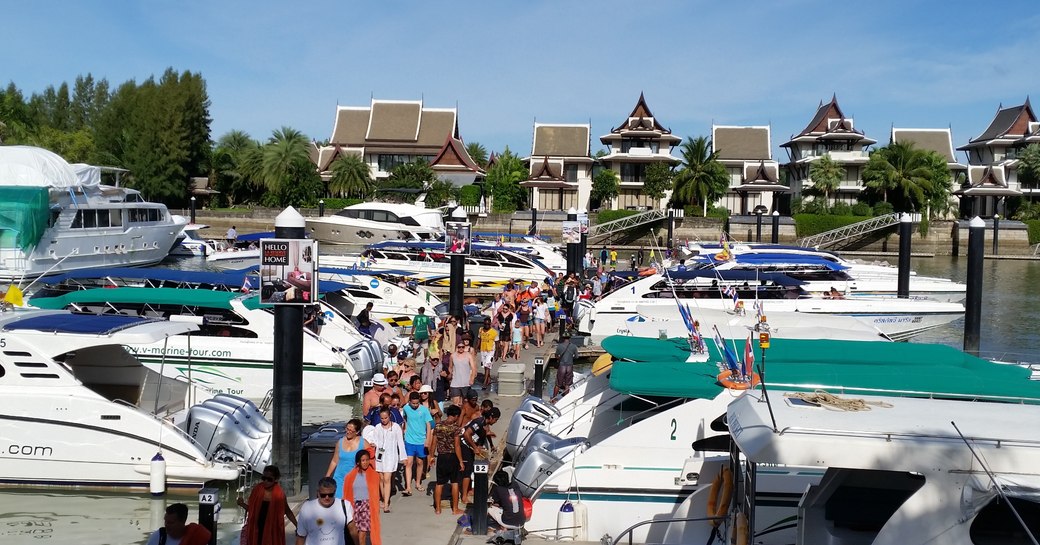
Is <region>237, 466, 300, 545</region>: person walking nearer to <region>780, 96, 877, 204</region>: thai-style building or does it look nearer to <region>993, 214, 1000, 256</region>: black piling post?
<region>993, 214, 1000, 256</region>: black piling post

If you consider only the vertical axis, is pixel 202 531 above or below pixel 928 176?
below

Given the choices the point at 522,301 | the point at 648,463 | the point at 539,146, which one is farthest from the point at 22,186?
the point at 539,146

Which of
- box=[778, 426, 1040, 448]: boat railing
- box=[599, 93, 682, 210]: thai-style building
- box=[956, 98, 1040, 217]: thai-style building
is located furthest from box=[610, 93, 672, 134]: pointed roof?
box=[778, 426, 1040, 448]: boat railing

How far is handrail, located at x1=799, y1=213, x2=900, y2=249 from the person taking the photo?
64938 mm

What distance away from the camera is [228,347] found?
17.9m

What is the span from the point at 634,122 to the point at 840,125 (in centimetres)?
1812

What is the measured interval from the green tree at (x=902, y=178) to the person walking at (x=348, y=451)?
6841 cm

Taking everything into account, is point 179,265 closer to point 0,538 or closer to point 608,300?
point 608,300

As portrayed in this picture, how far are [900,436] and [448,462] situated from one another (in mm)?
5565

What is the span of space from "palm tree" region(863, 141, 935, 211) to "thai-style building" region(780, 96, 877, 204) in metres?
6.34

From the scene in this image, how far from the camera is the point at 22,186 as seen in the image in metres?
36.5

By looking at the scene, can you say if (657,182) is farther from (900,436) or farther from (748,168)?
(900,436)

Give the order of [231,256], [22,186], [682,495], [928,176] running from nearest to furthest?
[682,495] → [22,186] → [231,256] → [928,176]

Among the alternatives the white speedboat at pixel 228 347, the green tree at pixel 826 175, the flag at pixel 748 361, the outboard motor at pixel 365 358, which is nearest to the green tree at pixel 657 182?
the green tree at pixel 826 175
